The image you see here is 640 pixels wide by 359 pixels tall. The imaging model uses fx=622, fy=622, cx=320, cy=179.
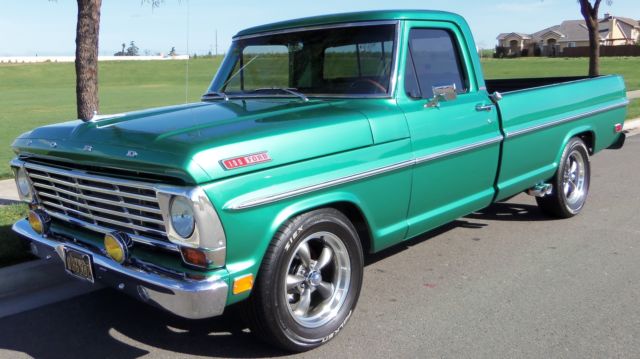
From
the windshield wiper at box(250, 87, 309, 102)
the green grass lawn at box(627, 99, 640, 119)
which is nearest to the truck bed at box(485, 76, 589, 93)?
the windshield wiper at box(250, 87, 309, 102)

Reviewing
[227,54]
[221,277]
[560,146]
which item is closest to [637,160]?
[560,146]

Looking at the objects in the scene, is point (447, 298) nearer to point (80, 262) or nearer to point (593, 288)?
point (593, 288)

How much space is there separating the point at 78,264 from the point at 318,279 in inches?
52.9

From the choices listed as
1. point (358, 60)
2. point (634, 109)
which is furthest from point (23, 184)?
point (634, 109)

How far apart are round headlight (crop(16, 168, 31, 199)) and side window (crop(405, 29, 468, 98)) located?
2.54 m

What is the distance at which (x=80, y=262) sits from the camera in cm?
339

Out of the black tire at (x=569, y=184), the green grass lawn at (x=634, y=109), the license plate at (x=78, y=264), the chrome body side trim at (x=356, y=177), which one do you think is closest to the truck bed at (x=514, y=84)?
the black tire at (x=569, y=184)

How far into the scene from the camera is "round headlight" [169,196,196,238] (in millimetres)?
2920

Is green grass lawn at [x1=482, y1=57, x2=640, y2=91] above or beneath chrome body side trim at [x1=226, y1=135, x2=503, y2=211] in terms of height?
above

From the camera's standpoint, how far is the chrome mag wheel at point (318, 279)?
3.55 metres

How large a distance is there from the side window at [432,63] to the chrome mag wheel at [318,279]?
1247 mm

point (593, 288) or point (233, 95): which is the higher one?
point (233, 95)

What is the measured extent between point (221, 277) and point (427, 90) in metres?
2.14

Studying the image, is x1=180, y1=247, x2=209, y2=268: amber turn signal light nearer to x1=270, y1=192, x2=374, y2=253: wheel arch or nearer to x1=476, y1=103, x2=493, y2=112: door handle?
x1=270, y1=192, x2=374, y2=253: wheel arch
